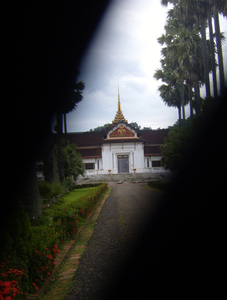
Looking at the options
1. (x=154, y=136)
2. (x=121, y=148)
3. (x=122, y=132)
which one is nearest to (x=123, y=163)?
(x=121, y=148)

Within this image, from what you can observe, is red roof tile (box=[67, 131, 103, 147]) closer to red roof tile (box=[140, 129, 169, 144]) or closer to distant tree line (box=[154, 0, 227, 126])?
red roof tile (box=[140, 129, 169, 144])

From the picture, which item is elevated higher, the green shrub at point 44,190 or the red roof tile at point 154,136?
the red roof tile at point 154,136

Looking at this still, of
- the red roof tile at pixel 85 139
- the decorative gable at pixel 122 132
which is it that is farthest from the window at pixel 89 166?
the decorative gable at pixel 122 132

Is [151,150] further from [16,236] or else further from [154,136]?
[16,236]

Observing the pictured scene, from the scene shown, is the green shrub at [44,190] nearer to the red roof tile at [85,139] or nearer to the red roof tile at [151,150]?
the red roof tile at [85,139]

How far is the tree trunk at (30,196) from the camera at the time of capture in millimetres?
7746

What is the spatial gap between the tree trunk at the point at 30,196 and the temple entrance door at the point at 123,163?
28464mm

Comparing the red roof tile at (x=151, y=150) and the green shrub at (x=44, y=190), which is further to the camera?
the red roof tile at (x=151, y=150)

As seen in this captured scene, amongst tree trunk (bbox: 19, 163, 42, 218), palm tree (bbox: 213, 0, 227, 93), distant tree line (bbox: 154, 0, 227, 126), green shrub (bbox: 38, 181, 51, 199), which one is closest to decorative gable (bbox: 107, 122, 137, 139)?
distant tree line (bbox: 154, 0, 227, 126)

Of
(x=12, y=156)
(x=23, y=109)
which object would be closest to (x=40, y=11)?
(x=23, y=109)

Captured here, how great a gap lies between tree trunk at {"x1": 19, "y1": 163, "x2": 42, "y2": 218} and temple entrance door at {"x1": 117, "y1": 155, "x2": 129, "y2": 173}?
28464 millimetres

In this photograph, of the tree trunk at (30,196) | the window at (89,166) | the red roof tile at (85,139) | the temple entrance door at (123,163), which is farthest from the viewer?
the red roof tile at (85,139)

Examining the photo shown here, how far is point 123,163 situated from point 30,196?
2902cm

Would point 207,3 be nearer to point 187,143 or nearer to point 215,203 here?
point 187,143
